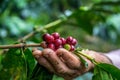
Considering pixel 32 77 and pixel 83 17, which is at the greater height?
pixel 83 17

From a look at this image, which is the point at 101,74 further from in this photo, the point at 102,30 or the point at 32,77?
the point at 102,30

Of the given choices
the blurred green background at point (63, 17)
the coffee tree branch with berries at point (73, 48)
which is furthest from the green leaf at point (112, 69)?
the blurred green background at point (63, 17)

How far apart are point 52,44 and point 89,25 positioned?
1.05 metres

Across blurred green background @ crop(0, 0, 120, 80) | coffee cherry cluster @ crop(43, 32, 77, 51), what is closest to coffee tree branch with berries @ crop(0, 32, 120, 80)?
coffee cherry cluster @ crop(43, 32, 77, 51)

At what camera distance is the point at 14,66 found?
110 centimetres

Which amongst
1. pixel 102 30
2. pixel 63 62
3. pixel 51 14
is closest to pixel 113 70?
pixel 63 62

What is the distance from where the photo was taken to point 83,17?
6.19ft

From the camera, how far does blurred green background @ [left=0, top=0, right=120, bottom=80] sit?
6.20ft

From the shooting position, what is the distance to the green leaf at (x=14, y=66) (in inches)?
42.3

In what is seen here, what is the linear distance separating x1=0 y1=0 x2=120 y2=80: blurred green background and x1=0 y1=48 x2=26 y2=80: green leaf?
17.7 inches

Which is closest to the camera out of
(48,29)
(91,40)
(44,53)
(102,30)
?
(44,53)

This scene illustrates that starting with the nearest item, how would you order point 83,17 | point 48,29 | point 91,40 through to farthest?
1. point 48,29
2. point 83,17
3. point 91,40

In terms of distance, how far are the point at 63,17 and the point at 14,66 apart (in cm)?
73

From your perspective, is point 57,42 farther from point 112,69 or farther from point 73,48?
point 112,69
